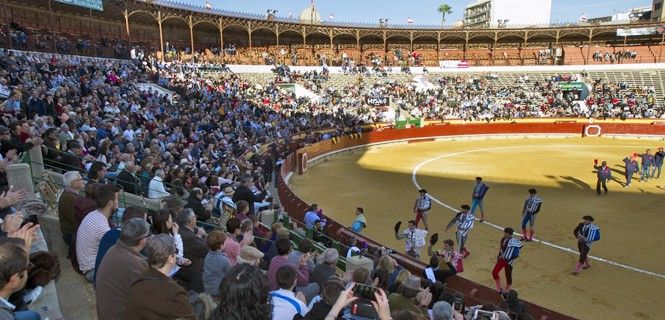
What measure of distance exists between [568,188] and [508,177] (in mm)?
2826

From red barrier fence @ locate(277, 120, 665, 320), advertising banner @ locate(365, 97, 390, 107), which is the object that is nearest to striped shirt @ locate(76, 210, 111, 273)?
red barrier fence @ locate(277, 120, 665, 320)

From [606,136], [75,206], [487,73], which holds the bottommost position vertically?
[606,136]

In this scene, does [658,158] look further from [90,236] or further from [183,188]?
[90,236]

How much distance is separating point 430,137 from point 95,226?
3385cm

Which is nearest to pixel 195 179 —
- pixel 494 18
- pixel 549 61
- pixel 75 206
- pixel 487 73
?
pixel 75 206

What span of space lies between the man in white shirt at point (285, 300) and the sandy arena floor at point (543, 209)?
6974 mm

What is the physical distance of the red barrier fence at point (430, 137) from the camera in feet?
26.0

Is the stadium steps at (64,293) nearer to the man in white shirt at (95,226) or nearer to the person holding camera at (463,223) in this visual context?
the man in white shirt at (95,226)

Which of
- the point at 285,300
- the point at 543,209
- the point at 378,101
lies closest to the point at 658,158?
the point at 543,209

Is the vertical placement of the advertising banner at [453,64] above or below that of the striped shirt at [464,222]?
above

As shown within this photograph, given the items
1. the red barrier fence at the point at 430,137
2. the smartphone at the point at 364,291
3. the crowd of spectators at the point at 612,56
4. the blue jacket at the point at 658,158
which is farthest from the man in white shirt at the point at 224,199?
the crowd of spectators at the point at 612,56

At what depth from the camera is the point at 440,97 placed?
44.6 meters

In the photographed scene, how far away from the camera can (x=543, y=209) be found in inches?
604

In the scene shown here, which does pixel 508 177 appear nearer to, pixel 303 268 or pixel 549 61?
pixel 303 268
